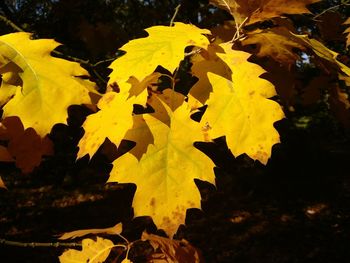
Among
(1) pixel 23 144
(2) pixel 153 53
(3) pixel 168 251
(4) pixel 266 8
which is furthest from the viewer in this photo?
(1) pixel 23 144

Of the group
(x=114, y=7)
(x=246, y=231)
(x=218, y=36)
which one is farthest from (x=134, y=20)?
(x=246, y=231)

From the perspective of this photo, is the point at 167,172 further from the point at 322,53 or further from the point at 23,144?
the point at 23,144

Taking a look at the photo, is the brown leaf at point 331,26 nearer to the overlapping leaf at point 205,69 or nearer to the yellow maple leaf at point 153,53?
the overlapping leaf at point 205,69

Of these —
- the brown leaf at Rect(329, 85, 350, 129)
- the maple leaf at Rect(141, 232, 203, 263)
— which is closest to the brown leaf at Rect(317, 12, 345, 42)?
the brown leaf at Rect(329, 85, 350, 129)

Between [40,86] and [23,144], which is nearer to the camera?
[40,86]

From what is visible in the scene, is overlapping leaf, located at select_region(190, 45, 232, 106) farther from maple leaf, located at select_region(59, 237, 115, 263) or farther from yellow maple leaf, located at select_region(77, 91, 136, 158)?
maple leaf, located at select_region(59, 237, 115, 263)

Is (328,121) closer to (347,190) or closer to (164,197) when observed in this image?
(347,190)

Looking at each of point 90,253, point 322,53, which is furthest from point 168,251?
point 322,53

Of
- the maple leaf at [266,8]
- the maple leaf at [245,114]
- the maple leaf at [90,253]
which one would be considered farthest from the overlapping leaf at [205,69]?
the maple leaf at [90,253]
